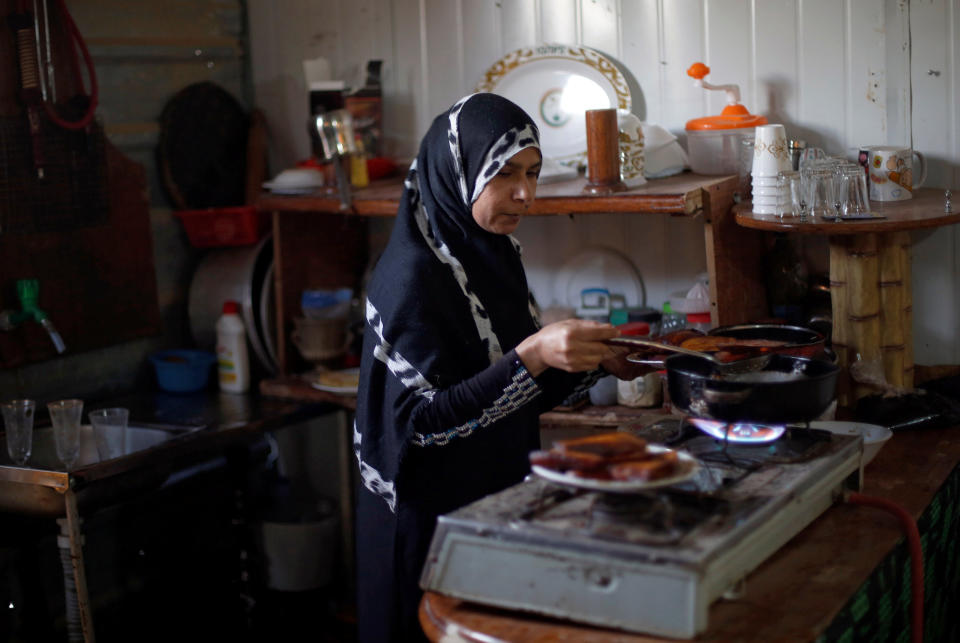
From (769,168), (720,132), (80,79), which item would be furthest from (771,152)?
(80,79)

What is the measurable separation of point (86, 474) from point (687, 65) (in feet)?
6.28

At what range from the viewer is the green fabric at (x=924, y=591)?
1.69 metres

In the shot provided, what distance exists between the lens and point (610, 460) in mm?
1583

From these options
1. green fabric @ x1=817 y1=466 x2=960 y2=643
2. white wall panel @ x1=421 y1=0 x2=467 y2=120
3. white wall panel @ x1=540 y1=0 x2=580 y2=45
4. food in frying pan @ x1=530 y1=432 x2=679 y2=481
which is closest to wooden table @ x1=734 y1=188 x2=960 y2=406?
green fabric @ x1=817 y1=466 x2=960 y2=643

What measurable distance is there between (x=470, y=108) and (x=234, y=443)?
137 cm

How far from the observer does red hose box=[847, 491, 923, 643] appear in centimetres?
183

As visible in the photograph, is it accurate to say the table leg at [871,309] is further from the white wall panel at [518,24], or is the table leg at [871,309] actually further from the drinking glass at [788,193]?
the white wall panel at [518,24]

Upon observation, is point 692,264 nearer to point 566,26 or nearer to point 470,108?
point 566,26

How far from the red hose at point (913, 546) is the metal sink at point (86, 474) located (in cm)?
176

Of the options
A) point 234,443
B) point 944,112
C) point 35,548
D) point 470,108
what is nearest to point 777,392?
point 470,108

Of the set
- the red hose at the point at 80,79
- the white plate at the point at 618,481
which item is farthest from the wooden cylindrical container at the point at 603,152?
the red hose at the point at 80,79

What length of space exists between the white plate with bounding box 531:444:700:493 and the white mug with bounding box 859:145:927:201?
1.23m

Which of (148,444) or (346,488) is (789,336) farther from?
(148,444)

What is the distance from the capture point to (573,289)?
127 inches
